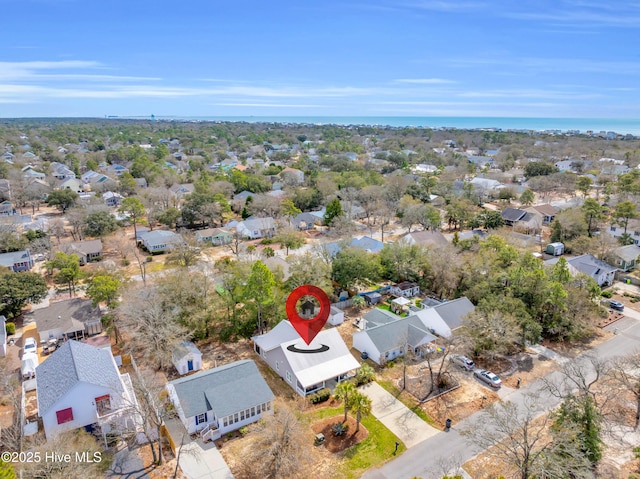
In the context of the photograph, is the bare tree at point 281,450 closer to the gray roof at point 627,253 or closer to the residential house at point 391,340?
the residential house at point 391,340

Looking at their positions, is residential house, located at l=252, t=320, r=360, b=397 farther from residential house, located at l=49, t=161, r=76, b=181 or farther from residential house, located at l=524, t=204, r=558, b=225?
residential house, located at l=49, t=161, r=76, b=181

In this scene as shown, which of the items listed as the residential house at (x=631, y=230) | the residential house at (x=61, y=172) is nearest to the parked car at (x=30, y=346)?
the residential house at (x=631, y=230)

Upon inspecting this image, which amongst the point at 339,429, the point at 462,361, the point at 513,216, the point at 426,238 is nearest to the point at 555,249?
the point at 513,216

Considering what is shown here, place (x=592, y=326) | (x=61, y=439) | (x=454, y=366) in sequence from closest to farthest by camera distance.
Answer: (x=61, y=439) < (x=454, y=366) < (x=592, y=326)

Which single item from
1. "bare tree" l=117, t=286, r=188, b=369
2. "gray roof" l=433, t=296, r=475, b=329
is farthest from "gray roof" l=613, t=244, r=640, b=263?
"bare tree" l=117, t=286, r=188, b=369

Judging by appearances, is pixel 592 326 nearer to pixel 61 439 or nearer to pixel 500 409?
pixel 500 409

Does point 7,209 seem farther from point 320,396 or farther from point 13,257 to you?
point 320,396

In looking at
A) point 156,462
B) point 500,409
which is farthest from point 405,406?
point 156,462
